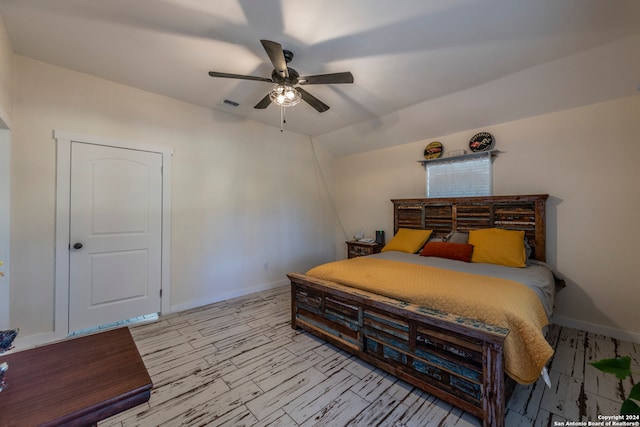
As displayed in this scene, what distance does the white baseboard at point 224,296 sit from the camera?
332 cm

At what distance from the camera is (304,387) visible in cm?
192

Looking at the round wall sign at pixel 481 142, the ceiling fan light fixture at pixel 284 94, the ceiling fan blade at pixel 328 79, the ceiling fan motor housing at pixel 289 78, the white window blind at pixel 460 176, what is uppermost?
the ceiling fan motor housing at pixel 289 78

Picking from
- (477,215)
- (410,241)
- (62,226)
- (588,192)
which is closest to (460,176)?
(477,215)

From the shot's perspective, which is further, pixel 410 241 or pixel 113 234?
pixel 410 241

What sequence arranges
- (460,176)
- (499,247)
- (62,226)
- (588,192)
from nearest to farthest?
(62,226) → (588,192) → (499,247) → (460,176)

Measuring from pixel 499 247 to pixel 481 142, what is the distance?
4.80ft

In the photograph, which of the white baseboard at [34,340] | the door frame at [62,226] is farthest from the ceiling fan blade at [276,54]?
the white baseboard at [34,340]

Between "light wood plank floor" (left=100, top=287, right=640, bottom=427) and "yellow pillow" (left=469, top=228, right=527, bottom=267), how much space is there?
867 millimetres

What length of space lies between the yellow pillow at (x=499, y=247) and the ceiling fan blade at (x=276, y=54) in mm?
2822

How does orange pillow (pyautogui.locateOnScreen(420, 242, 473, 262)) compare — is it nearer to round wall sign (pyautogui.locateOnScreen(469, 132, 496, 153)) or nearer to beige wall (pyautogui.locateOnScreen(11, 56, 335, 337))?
round wall sign (pyautogui.locateOnScreen(469, 132, 496, 153))

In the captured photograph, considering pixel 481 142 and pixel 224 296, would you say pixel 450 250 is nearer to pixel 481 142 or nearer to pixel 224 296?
pixel 481 142

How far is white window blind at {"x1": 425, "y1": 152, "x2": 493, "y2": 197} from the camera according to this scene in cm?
347

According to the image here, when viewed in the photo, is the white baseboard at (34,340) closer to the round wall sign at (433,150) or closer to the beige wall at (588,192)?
the round wall sign at (433,150)

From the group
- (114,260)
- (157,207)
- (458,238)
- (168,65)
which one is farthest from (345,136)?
(114,260)
